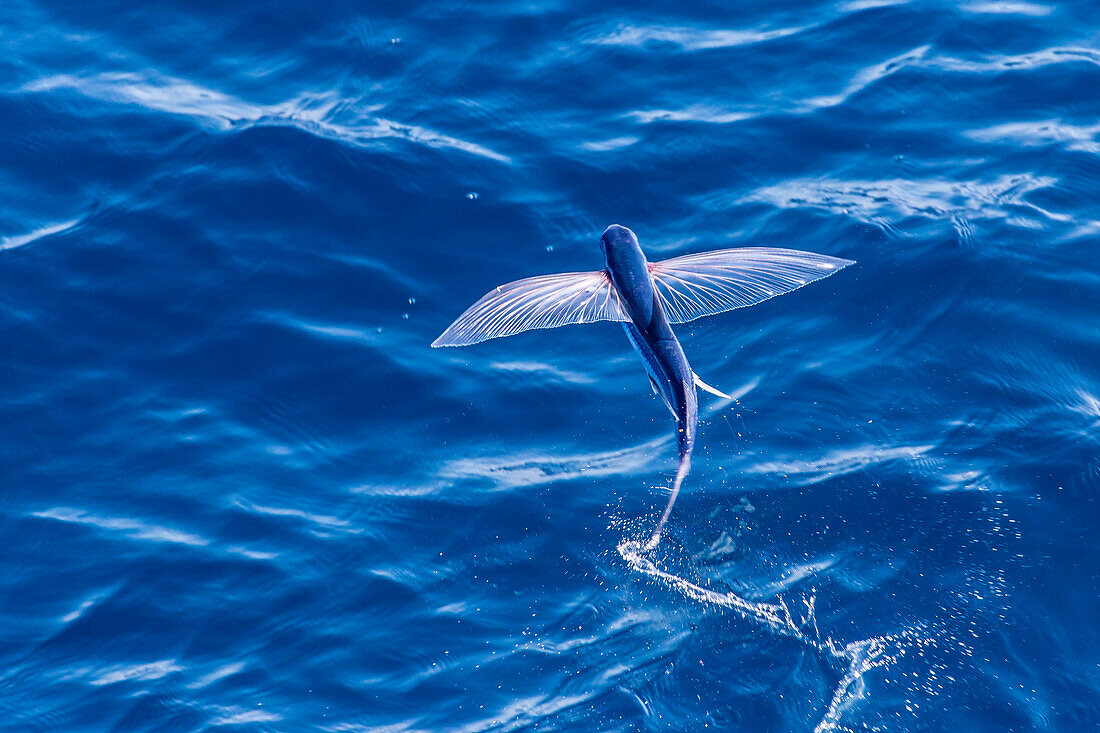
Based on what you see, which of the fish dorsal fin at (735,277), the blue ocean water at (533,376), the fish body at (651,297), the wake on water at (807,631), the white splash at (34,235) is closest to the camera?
the fish body at (651,297)

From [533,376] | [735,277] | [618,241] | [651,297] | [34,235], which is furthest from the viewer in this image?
[34,235]

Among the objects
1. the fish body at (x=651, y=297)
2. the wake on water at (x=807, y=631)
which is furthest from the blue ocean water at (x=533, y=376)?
the fish body at (x=651, y=297)

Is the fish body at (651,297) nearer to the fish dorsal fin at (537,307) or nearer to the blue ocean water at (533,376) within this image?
the fish dorsal fin at (537,307)

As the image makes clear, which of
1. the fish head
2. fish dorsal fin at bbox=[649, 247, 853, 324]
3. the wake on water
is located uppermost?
the fish head

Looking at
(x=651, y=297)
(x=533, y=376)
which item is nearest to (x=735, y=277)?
(x=651, y=297)

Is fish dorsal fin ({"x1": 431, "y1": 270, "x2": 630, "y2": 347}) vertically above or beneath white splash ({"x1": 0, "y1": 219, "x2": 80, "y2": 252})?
beneath

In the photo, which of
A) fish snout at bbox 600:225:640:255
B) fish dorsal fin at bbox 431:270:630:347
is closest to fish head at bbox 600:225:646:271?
fish snout at bbox 600:225:640:255

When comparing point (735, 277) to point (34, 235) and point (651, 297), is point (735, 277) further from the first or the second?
point (34, 235)

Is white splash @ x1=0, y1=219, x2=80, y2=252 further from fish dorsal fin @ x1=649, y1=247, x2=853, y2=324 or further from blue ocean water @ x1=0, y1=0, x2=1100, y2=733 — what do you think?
fish dorsal fin @ x1=649, y1=247, x2=853, y2=324
